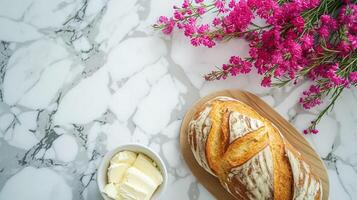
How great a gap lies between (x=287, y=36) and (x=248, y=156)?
1.12 ft

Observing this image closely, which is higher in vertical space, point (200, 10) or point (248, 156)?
point (200, 10)

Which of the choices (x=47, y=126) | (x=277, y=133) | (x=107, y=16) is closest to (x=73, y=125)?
(x=47, y=126)

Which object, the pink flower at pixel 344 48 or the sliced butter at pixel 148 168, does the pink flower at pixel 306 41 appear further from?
the sliced butter at pixel 148 168

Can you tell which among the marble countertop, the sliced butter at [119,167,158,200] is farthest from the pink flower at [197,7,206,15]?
the sliced butter at [119,167,158,200]

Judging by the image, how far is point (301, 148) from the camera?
120cm

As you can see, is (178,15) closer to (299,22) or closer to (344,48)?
(299,22)

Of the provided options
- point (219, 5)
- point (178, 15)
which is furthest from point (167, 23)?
point (219, 5)

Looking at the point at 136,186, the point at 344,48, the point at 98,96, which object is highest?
the point at 344,48

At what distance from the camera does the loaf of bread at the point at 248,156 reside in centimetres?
103

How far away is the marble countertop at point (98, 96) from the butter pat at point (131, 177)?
13 centimetres

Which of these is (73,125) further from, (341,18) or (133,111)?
(341,18)

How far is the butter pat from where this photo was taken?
1.03 m

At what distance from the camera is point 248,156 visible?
41.1 inches

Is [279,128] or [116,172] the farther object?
[279,128]
